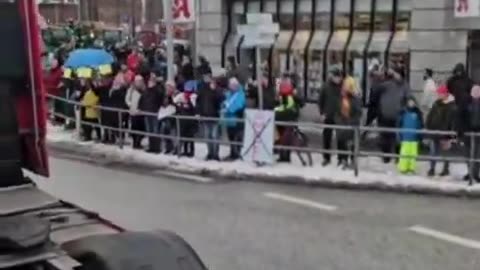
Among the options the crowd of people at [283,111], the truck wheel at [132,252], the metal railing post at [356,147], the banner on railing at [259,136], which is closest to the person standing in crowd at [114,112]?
the crowd of people at [283,111]

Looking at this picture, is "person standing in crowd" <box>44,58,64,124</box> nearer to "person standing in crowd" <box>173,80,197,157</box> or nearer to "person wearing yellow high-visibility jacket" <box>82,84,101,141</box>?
"person wearing yellow high-visibility jacket" <box>82,84,101,141</box>

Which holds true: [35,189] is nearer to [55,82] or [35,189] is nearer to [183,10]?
[183,10]

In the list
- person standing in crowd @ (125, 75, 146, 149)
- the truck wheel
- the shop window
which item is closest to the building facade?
the shop window

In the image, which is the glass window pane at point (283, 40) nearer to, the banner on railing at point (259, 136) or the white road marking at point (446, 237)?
the banner on railing at point (259, 136)

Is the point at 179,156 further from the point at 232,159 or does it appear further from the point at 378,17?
the point at 378,17

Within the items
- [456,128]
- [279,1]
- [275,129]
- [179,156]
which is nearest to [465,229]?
[456,128]

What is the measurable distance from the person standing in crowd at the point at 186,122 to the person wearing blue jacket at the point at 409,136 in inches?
170

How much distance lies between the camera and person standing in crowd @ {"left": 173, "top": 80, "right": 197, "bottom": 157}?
18.5 meters

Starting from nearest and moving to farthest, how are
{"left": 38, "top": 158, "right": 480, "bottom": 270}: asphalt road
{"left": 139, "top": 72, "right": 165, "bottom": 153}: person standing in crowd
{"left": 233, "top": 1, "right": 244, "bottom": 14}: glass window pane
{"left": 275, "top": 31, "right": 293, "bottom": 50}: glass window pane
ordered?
1. {"left": 38, "top": 158, "right": 480, "bottom": 270}: asphalt road
2. {"left": 139, "top": 72, "right": 165, "bottom": 153}: person standing in crowd
3. {"left": 275, "top": 31, "right": 293, "bottom": 50}: glass window pane
4. {"left": 233, "top": 1, "right": 244, "bottom": 14}: glass window pane

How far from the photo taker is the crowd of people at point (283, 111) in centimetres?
1579

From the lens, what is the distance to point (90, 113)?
840 inches

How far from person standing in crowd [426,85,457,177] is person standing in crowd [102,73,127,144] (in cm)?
713

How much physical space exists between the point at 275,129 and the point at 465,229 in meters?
5.89

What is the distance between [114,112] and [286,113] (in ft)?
14.6
